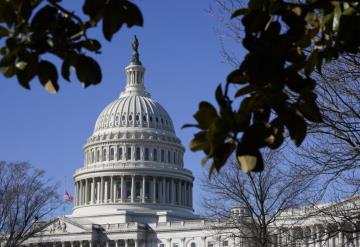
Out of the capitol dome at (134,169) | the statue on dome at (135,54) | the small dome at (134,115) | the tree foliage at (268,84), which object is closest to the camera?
the tree foliage at (268,84)

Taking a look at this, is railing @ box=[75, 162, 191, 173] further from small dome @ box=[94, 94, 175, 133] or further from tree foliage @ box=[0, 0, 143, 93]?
tree foliage @ box=[0, 0, 143, 93]

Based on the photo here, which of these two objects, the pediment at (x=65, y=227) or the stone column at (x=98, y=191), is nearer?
the pediment at (x=65, y=227)

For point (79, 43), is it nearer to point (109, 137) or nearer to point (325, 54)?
point (325, 54)

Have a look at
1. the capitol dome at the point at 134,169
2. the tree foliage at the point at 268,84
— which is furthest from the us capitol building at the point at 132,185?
the tree foliage at the point at 268,84

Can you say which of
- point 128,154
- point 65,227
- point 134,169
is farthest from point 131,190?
point 65,227

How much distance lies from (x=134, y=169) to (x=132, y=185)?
115 inches

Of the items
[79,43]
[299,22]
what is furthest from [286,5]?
[79,43]

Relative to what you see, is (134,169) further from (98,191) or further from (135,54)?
(135,54)

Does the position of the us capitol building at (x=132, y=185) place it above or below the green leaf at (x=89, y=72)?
above

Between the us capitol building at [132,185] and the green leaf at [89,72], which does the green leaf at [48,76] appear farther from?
the us capitol building at [132,185]

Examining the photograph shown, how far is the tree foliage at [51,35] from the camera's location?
5273 millimetres

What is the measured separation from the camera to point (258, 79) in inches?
203

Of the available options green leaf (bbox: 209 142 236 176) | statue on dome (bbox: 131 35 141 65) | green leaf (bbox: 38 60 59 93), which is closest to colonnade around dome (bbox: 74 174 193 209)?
statue on dome (bbox: 131 35 141 65)

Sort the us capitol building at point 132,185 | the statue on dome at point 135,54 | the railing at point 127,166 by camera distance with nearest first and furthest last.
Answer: the us capitol building at point 132,185 < the railing at point 127,166 < the statue on dome at point 135,54
